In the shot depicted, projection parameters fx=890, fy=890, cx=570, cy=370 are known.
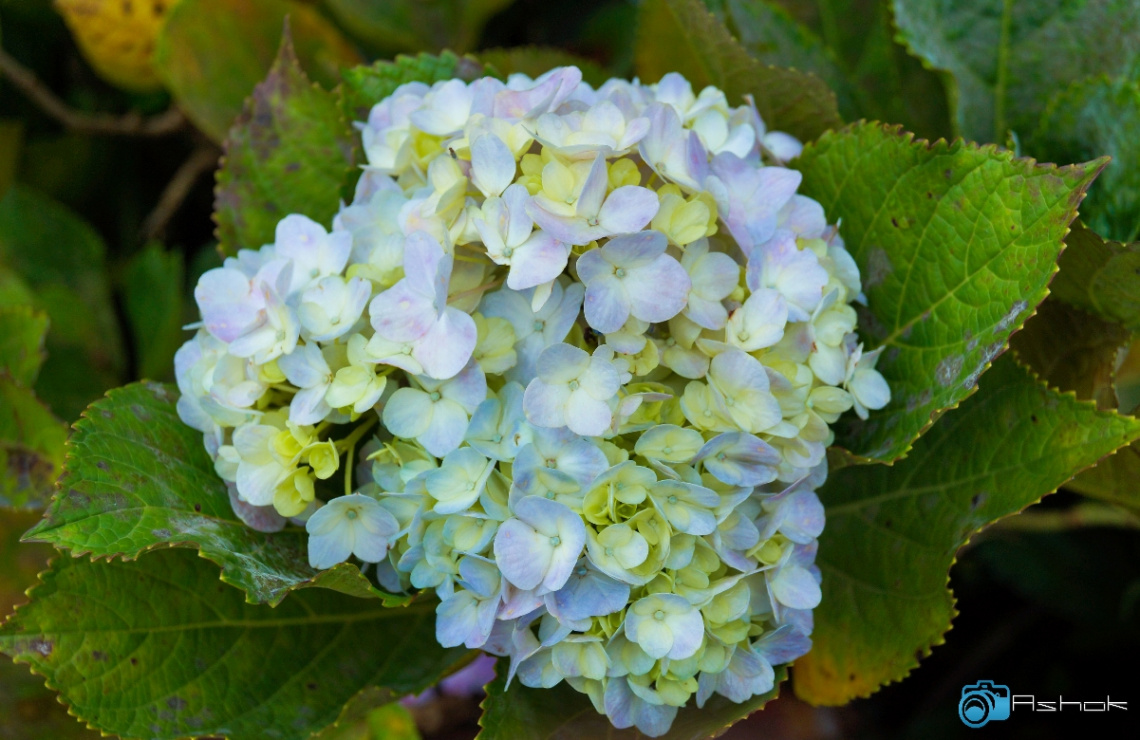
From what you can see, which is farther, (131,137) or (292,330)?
(131,137)

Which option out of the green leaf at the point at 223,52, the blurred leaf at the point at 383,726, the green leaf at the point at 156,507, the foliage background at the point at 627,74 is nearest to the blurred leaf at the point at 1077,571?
the foliage background at the point at 627,74

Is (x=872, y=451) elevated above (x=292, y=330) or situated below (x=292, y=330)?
below

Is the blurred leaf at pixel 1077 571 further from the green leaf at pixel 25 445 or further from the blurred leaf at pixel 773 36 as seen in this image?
the green leaf at pixel 25 445

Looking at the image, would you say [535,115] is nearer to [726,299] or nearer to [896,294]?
[726,299]

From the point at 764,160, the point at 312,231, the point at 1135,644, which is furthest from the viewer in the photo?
the point at 1135,644

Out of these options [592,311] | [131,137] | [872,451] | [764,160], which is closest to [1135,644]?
[872,451]

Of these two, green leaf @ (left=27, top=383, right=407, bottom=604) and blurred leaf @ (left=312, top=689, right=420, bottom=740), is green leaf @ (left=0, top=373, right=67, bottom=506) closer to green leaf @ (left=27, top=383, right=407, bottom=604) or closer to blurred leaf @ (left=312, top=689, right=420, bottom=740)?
green leaf @ (left=27, top=383, right=407, bottom=604)
